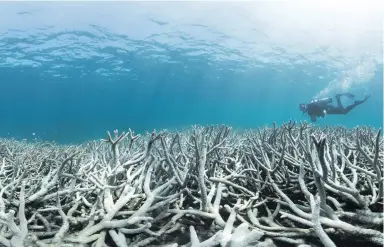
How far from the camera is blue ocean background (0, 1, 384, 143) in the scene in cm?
2445

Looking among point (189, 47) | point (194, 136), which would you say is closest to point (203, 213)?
point (194, 136)

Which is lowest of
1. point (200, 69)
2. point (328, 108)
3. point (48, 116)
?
point (328, 108)

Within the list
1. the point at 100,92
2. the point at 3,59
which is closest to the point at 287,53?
the point at 3,59

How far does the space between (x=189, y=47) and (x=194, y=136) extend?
107 feet

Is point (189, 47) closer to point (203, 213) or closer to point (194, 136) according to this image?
point (194, 136)

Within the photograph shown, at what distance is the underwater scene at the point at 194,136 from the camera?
2389 mm

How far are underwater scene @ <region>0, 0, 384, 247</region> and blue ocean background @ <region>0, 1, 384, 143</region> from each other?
0.66 ft

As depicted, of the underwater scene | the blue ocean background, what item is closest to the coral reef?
the underwater scene

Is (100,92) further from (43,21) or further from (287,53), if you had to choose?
(287,53)

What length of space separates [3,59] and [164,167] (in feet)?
144

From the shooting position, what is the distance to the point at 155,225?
9.24 feet

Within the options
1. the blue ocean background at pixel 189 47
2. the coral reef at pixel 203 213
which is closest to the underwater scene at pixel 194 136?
the coral reef at pixel 203 213

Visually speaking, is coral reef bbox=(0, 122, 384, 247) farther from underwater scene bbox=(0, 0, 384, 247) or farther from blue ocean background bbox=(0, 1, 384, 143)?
blue ocean background bbox=(0, 1, 384, 143)

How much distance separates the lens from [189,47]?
1356 inches
